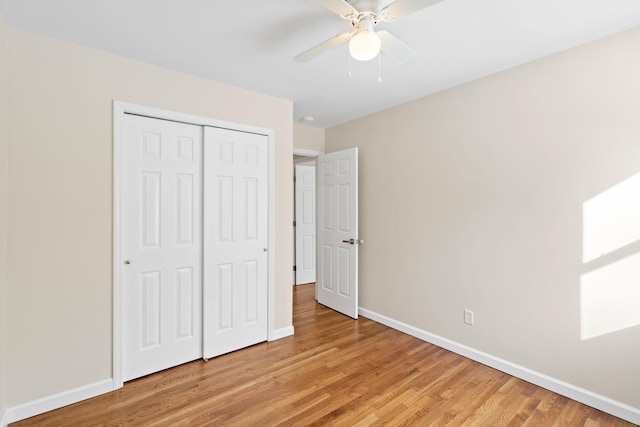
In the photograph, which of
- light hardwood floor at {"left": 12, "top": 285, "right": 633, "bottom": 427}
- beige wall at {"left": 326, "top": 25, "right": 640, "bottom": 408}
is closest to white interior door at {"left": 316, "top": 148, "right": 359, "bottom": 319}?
beige wall at {"left": 326, "top": 25, "right": 640, "bottom": 408}

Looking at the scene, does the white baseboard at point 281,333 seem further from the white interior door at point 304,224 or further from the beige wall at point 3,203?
the white interior door at point 304,224

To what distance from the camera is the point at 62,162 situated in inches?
78.7

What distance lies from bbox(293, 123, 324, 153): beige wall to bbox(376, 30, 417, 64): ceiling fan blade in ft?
7.27

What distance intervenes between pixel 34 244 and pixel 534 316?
353cm

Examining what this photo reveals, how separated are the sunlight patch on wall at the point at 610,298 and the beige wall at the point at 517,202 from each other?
0.14ft

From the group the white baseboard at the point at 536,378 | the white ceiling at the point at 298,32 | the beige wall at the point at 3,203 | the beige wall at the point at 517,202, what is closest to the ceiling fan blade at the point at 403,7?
the white ceiling at the point at 298,32

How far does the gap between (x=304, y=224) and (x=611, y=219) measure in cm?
391

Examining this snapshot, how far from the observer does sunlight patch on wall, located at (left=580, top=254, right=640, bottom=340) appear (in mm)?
Answer: 1877

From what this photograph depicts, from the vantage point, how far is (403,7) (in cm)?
137

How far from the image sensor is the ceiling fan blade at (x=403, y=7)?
4.33 feet

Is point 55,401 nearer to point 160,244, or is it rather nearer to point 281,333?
point 160,244

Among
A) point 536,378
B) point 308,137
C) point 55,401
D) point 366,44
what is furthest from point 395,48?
point 55,401

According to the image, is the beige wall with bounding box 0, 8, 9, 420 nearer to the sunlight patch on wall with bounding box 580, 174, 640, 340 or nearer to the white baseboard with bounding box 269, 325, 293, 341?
the white baseboard with bounding box 269, 325, 293, 341

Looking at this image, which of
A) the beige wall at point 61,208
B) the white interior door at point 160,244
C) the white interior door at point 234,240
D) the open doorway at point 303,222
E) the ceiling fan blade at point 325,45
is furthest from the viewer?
the open doorway at point 303,222
